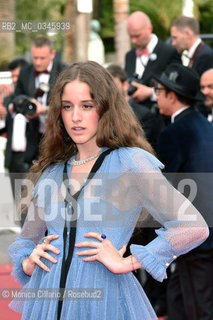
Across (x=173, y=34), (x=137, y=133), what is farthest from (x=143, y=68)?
(x=137, y=133)

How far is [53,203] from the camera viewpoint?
105 inches

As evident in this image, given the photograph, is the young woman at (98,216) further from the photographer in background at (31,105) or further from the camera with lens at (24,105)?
the camera with lens at (24,105)

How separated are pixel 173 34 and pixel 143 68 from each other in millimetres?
607

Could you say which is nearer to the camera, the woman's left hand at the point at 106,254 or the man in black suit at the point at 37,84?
the woman's left hand at the point at 106,254

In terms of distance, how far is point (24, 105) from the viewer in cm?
633

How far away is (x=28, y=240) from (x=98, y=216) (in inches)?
15.6

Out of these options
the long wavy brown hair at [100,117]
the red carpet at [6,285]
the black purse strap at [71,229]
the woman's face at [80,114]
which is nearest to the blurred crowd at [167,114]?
the long wavy brown hair at [100,117]

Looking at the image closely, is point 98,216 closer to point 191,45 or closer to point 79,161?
point 79,161

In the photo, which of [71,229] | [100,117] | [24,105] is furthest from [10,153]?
[71,229]

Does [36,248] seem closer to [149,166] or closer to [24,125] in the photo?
[149,166]

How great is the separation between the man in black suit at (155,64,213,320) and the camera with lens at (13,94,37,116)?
70.1 inches

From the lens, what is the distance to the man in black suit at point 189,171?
4312mm

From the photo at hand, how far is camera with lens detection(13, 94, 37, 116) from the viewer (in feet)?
20.5

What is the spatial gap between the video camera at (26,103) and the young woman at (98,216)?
3.50 m
